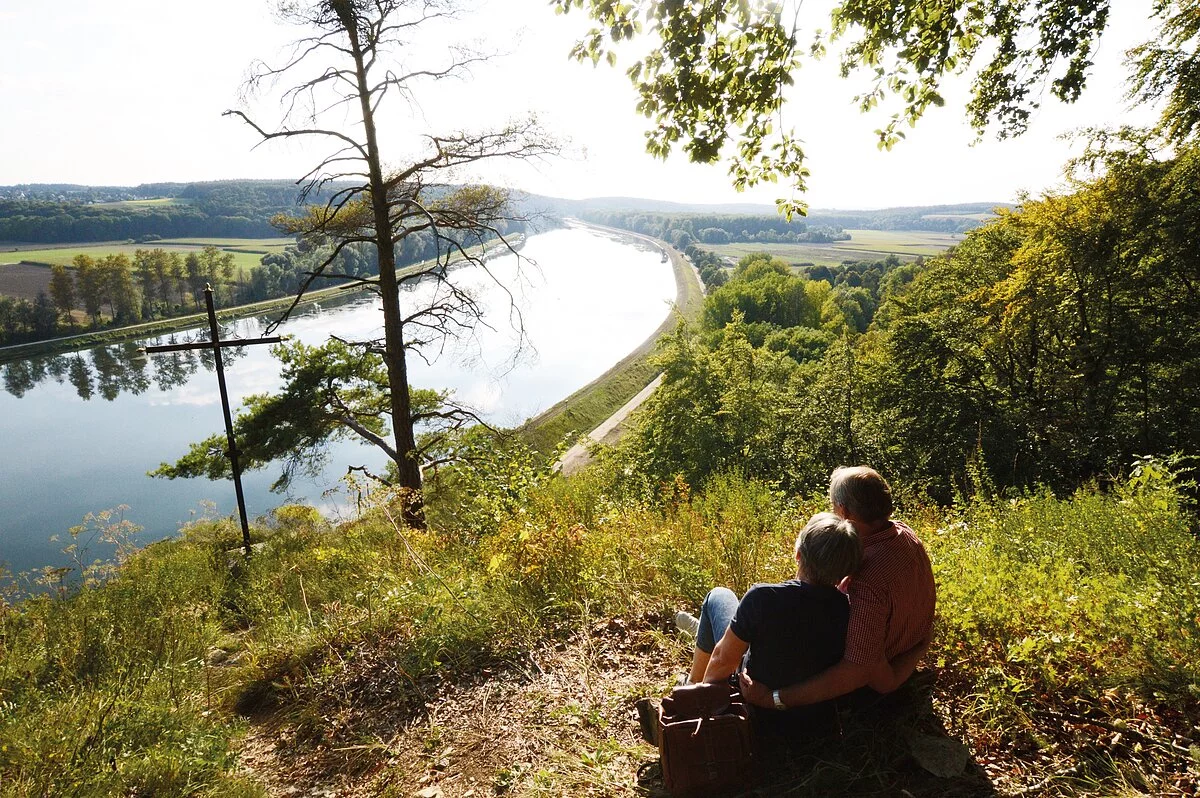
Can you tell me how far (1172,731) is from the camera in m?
2.27

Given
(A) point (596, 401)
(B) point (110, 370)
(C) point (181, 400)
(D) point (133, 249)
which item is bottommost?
(A) point (596, 401)

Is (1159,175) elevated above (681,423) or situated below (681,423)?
above

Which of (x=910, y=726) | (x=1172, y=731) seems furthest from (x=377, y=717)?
(x=1172, y=731)

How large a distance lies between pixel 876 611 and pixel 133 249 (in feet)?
398

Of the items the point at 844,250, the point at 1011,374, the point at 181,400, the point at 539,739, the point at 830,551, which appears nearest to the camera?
the point at 830,551

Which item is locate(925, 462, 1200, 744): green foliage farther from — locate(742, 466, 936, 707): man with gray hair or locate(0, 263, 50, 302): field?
locate(0, 263, 50, 302): field

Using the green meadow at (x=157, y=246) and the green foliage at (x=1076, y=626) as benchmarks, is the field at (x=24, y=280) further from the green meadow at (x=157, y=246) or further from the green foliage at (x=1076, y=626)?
the green foliage at (x=1076, y=626)

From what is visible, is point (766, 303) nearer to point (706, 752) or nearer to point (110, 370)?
point (110, 370)

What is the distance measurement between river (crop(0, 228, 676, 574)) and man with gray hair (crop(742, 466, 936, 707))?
5873mm

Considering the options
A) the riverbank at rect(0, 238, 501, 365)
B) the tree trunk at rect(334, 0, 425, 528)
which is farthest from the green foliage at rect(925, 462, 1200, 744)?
the riverbank at rect(0, 238, 501, 365)

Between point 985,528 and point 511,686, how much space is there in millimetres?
4062

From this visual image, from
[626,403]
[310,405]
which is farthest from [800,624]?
[626,403]

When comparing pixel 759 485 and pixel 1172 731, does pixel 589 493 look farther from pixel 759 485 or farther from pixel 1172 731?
pixel 1172 731

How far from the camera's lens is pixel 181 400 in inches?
1447
